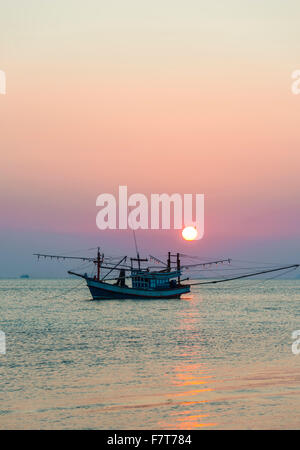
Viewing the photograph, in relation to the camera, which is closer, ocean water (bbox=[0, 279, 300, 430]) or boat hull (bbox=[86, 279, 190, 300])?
ocean water (bbox=[0, 279, 300, 430])

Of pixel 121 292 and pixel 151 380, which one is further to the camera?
pixel 121 292

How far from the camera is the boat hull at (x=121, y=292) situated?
97.4 metres

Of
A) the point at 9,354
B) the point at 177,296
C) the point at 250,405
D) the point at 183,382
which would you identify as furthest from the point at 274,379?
the point at 177,296

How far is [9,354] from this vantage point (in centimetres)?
3709

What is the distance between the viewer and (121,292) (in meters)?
97.2

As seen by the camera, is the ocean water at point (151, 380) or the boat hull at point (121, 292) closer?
the ocean water at point (151, 380)

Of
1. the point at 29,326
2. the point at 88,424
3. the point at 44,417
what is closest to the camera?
the point at 88,424

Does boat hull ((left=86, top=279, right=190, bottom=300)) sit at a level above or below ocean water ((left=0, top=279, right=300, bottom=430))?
above

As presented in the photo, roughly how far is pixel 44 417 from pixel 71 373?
9242 mm

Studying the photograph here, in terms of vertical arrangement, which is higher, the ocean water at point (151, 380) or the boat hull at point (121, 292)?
the boat hull at point (121, 292)

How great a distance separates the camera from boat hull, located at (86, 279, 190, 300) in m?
97.4

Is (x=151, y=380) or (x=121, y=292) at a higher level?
(x=121, y=292)

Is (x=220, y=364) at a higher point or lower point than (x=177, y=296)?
lower
